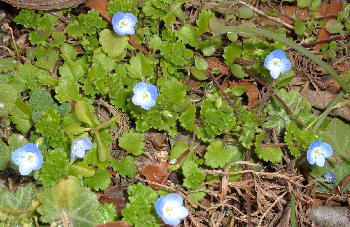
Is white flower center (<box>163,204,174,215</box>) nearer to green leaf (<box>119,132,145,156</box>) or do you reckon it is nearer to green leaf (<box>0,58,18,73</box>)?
green leaf (<box>119,132,145,156</box>)

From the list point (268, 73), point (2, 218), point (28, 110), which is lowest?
point (2, 218)

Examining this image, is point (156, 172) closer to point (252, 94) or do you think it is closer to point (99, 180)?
point (99, 180)

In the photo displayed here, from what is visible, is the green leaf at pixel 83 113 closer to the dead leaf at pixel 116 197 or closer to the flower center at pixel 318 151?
the dead leaf at pixel 116 197

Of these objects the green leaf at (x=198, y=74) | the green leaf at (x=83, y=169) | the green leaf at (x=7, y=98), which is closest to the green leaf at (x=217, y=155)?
the green leaf at (x=198, y=74)

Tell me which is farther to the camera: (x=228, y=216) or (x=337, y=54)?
(x=337, y=54)

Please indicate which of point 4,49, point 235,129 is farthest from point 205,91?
point 4,49

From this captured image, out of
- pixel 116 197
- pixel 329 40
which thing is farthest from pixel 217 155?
pixel 329 40

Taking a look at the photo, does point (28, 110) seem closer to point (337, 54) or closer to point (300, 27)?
point (300, 27)

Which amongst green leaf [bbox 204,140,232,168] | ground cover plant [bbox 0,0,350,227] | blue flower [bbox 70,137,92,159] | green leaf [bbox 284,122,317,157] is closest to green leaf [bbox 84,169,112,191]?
ground cover plant [bbox 0,0,350,227]
